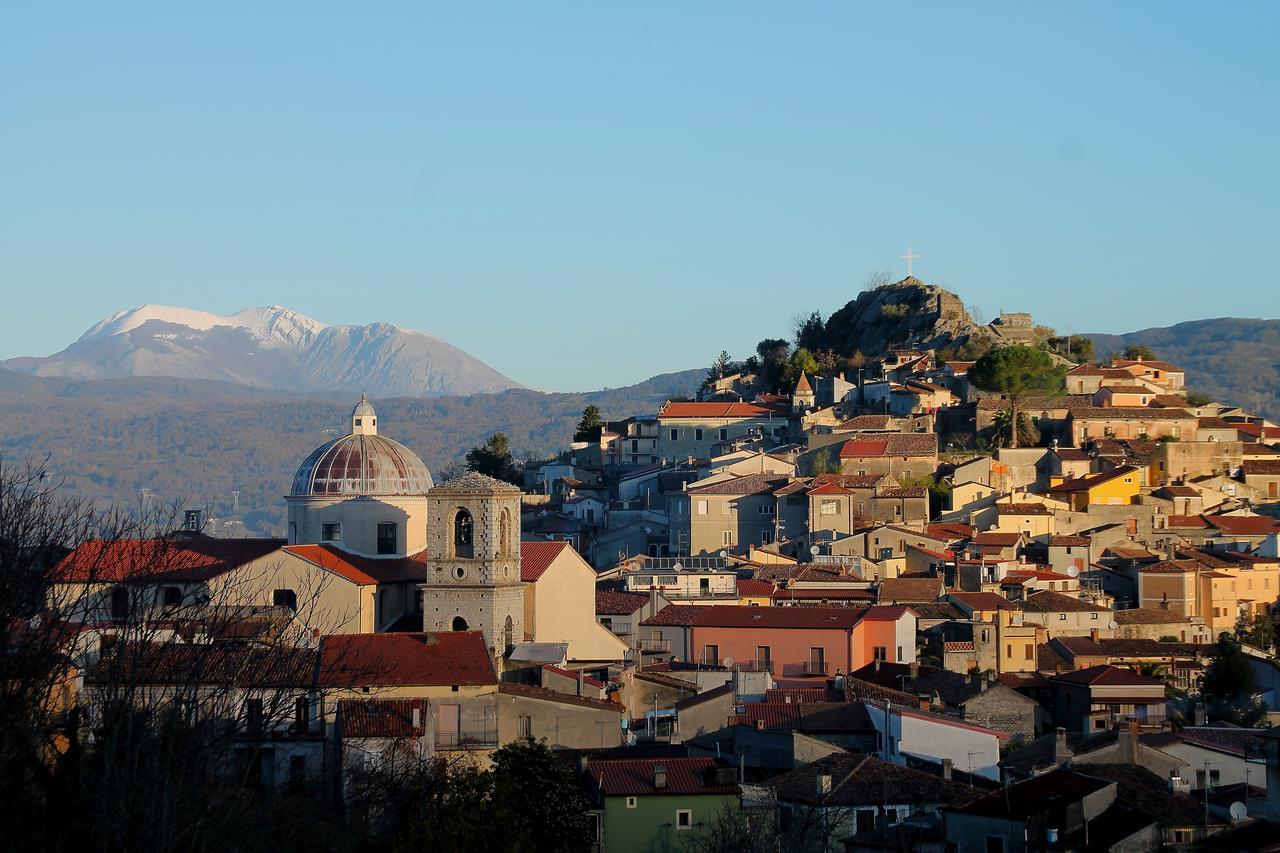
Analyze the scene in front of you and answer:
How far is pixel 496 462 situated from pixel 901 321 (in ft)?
Answer: 76.1

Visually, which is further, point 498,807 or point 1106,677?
point 1106,677

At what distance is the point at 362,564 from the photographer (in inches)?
2034

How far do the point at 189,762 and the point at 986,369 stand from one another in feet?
207

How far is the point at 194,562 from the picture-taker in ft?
163

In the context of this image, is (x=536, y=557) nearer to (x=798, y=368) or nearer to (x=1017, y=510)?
(x=1017, y=510)

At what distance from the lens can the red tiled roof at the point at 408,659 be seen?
3712 centimetres

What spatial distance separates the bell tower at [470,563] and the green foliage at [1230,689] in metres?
17.0

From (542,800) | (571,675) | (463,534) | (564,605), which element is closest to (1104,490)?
(564,605)

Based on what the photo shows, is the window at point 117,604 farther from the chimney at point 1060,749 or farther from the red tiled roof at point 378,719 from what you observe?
the chimney at point 1060,749

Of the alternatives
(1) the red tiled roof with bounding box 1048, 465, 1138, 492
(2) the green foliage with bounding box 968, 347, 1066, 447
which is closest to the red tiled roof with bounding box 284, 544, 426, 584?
(1) the red tiled roof with bounding box 1048, 465, 1138, 492

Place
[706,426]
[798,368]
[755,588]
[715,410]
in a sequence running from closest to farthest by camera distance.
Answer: [755,588], [706,426], [715,410], [798,368]

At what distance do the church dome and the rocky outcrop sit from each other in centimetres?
5024

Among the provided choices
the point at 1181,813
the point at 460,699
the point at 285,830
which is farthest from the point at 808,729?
the point at 285,830

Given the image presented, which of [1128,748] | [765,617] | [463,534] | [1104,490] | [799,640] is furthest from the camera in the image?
[1104,490]
